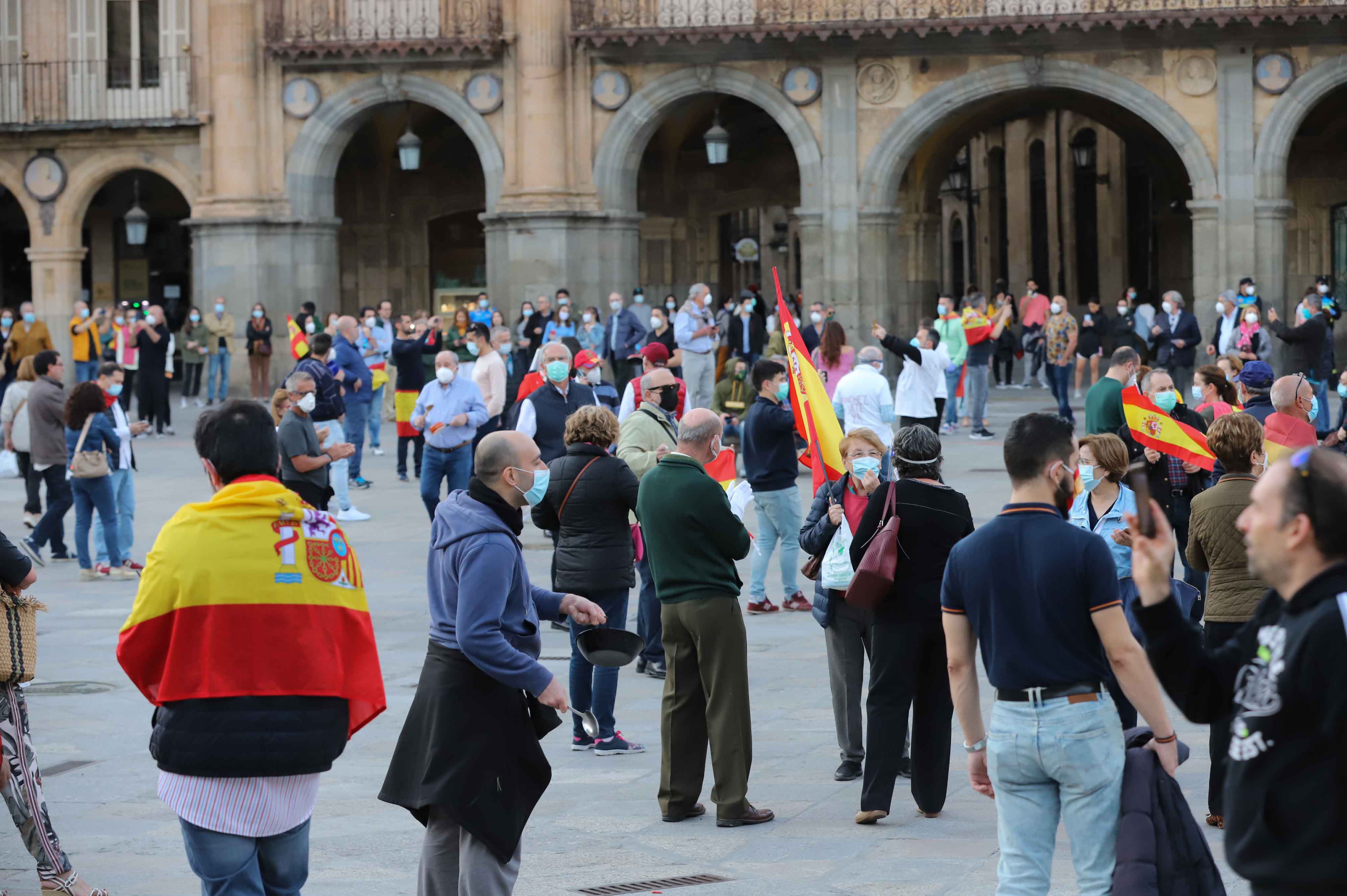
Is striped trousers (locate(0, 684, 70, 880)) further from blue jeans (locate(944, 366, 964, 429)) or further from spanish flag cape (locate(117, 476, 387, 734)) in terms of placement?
blue jeans (locate(944, 366, 964, 429))

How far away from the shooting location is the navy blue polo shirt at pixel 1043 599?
514 centimetres

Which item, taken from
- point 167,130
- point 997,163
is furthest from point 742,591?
point 997,163

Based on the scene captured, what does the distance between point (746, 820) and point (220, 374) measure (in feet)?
75.4

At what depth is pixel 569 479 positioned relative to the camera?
9.00m

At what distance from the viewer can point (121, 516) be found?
47.3 feet

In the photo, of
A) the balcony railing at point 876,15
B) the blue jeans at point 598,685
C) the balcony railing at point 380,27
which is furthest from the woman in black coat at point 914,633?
the balcony railing at point 380,27

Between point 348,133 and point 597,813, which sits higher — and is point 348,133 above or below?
above

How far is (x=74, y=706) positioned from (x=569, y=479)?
311cm

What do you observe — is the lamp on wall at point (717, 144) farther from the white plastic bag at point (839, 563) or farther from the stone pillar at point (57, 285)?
the white plastic bag at point (839, 563)

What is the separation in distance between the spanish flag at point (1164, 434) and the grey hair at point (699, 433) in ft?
11.2

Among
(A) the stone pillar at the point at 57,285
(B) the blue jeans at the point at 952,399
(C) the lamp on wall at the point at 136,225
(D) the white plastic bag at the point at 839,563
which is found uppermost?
(C) the lamp on wall at the point at 136,225

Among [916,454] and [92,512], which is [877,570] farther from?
[92,512]

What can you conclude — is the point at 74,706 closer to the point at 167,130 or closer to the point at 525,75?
the point at 525,75

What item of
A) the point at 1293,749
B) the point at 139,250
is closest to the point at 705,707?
the point at 1293,749
